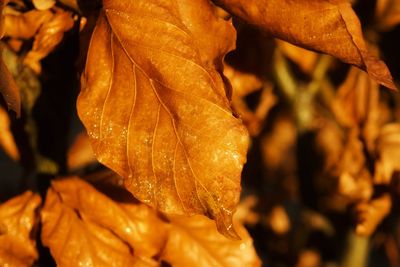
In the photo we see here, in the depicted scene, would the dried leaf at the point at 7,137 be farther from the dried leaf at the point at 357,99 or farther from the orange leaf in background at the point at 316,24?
the dried leaf at the point at 357,99

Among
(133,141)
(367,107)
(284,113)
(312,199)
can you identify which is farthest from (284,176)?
(133,141)

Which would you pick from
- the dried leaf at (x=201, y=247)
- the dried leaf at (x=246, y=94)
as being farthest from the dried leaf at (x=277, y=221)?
the dried leaf at (x=201, y=247)

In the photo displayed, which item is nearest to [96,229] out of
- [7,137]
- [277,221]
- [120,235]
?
[120,235]

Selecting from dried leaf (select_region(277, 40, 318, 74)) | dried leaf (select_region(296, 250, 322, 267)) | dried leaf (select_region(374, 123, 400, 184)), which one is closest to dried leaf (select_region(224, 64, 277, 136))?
dried leaf (select_region(277, 40, 318, 74))

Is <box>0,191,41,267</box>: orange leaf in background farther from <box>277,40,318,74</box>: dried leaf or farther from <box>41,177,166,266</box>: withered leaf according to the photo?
<box>277,40,318,74</box>: dried leaf

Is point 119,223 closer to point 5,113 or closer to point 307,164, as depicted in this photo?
point 5,113

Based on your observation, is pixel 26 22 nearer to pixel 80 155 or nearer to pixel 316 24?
pixel 316 24
